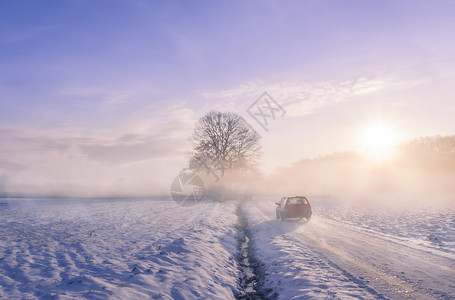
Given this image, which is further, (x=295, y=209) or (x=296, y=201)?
(x=296, y=201)

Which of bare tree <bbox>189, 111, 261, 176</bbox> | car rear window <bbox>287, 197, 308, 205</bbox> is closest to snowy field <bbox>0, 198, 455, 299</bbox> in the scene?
car rear window <bbox>287, 197, 308, 205</bbox>

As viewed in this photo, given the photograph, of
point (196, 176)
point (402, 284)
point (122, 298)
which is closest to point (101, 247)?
point (122, 298)

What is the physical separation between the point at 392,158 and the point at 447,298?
85.8 metres

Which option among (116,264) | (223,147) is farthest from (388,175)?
(116,264)

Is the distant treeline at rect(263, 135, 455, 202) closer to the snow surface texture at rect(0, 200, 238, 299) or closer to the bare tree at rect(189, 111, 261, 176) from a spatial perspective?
the bare tree at rect(189, 111, 261, 176)

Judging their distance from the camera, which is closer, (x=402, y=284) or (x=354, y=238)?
(x=402, y=284)

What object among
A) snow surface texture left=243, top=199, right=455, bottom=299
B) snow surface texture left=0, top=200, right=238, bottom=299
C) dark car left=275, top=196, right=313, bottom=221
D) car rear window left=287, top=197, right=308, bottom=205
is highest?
car rear window left=287, top=197, right=308, bottom=205

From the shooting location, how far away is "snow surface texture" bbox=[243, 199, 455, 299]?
6359 millimetres

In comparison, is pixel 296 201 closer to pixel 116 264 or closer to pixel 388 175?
pixel 116 264

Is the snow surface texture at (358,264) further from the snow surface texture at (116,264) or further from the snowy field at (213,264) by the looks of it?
the snow surface texture at (116,264)

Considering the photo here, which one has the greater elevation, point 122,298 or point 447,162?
point 447,162

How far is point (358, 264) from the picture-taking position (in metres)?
8.53

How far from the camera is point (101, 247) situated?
1048 centimetres

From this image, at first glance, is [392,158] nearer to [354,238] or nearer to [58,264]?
Result: [354,238]
